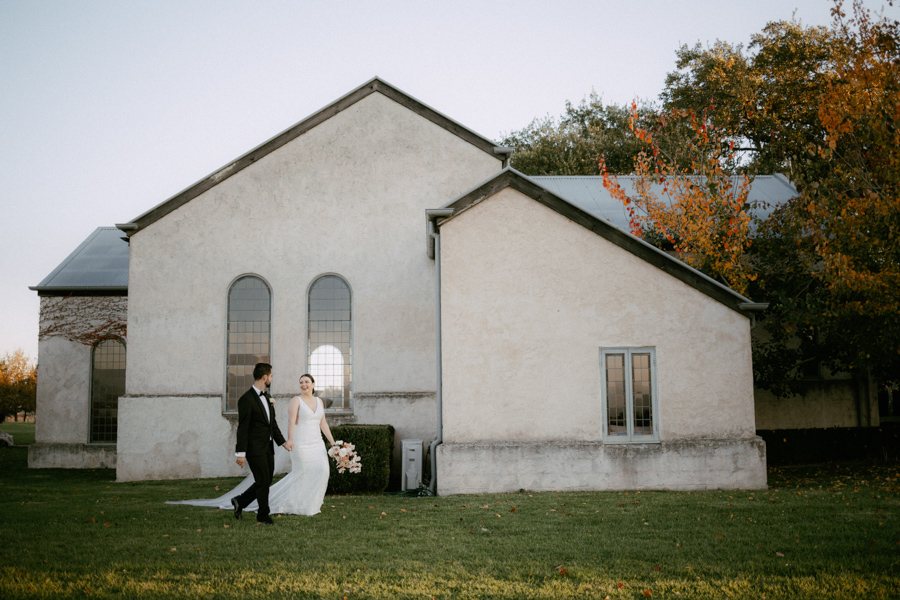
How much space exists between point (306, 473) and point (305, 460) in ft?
0.64

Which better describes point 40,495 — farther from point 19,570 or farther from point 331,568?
Answer: point 331,568

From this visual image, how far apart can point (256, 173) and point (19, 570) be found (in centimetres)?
1110

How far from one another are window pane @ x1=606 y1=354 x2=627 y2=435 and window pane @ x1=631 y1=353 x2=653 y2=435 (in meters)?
0.20

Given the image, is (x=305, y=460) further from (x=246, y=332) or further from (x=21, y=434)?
(x=21, y=434)

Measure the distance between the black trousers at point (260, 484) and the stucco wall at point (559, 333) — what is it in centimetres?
365

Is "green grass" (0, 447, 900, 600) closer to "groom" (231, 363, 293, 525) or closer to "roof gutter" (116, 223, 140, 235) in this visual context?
"groom" (231, 363, 293, 525)

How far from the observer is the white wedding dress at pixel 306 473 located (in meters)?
10.1

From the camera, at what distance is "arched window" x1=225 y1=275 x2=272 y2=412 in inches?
627

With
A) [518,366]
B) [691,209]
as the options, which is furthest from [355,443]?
[691,209]

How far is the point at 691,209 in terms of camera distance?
16.2 meters

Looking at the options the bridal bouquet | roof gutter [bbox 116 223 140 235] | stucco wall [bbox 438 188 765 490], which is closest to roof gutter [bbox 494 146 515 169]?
stucco wall [bbox 438 188 765 490]

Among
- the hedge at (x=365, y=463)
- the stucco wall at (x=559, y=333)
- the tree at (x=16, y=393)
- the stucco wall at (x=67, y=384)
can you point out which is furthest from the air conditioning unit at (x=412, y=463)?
the tree at (x=16, y=393)

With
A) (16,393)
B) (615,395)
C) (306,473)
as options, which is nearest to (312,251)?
(306,473)

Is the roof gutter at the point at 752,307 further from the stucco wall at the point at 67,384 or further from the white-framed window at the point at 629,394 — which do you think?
the stucco wall at the point at 67,384
